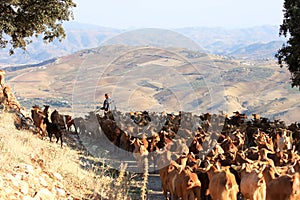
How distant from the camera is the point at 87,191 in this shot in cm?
956

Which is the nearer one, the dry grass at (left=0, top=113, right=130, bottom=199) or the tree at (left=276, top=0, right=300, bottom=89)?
the dry grass at (left=0, top=113, right=130, bottom=199)

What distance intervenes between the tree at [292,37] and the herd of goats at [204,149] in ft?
8.59

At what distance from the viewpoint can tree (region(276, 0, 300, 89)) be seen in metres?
18.2

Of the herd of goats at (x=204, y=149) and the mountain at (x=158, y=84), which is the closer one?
the herd of goats at (x=204, y=149)

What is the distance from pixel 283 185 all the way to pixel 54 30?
10.6 meters

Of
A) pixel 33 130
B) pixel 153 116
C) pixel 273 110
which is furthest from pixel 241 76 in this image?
pixel 33 130

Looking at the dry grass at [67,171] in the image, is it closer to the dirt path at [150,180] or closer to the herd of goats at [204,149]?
the dirt path at [150,180]

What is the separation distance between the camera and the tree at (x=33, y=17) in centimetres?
1507

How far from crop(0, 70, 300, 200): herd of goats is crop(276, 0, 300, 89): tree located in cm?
262

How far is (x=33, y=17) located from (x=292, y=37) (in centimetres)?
1060

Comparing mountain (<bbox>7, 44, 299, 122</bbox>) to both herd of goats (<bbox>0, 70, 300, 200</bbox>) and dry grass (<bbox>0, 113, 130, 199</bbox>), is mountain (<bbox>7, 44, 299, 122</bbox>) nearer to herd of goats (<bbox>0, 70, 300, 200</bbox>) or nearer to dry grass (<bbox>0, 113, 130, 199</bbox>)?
herd of goats (<bbox>0, 70, 300, 200</bbox>)

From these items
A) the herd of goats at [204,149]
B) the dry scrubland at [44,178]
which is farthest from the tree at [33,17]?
the dry scrubland at [44,178]

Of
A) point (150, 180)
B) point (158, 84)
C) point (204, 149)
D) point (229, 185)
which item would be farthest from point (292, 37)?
point (158, 84)

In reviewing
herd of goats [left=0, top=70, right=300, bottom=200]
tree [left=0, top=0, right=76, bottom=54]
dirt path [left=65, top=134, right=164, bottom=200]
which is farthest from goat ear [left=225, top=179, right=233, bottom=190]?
tree [left=0, top=0, right=76, bottom=54]
